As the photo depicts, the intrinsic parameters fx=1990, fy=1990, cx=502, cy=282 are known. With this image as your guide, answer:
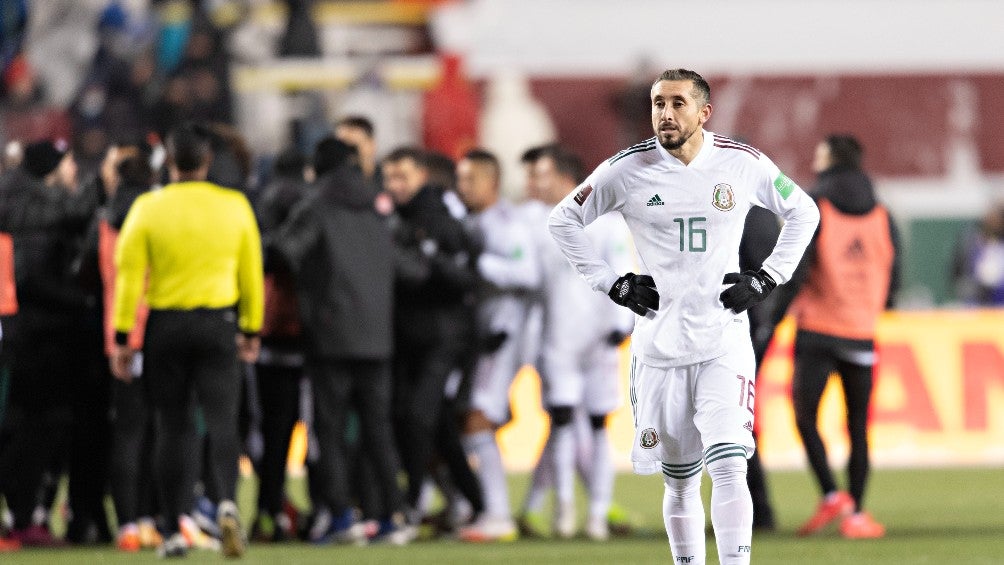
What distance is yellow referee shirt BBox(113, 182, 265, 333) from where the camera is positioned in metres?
10.7

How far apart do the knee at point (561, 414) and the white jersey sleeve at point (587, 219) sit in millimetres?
3592

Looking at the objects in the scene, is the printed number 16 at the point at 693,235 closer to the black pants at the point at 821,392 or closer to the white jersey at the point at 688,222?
the white jersey at the point at 688,222

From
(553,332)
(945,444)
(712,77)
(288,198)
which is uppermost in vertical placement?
(712,77)

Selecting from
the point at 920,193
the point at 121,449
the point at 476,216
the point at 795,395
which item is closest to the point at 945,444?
the point at 795,395

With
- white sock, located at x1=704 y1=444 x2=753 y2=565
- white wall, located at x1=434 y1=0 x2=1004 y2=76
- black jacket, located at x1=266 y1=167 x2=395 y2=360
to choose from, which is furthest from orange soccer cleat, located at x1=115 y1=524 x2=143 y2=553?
white wall, located at x1=434 y1=0 x2=1004 y2=76

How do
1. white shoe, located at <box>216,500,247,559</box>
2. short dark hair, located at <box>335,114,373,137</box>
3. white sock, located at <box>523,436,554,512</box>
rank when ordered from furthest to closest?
1. short dark hair, located at <box>335,114,373,137</box>
2. white sock, located at <box>523,436,554,512</box>
3. white shoe, located at <box>216,500,247,559</box>

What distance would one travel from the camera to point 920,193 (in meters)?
28.7

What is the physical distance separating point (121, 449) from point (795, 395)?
4210 millimetres

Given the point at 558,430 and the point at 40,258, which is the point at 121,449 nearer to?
the point at 40,258

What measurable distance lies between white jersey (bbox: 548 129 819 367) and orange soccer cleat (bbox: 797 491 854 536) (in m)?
3.95

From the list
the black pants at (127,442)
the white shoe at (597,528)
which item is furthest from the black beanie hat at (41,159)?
the white shoe at (597,528)

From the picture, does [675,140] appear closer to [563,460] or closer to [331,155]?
[331,155]

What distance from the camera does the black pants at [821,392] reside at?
40.4 feet

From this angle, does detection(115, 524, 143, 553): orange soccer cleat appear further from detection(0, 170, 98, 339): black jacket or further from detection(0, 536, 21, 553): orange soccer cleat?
detection(0, 170, 98, 339): black jacket
